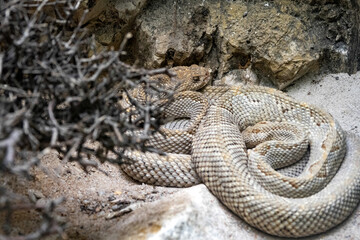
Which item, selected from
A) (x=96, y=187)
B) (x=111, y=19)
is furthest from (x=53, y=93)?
(x=111, y=19)

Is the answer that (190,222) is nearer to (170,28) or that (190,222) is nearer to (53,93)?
(53,93)

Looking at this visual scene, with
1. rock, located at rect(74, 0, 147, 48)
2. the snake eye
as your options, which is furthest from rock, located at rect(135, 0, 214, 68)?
the snake eye

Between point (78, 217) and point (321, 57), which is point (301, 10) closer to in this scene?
point (321, 57)

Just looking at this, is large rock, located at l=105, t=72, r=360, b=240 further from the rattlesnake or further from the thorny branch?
the thorny branch

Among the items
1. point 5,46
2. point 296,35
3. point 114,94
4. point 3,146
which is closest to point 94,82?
point 114,94

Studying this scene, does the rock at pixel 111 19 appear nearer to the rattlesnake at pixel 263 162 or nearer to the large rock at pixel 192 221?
the rattlesnake at pixel 263 162

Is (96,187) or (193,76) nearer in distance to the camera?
(96,187)

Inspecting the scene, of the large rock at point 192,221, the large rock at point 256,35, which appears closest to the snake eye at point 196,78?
the large rock at point 256,35
